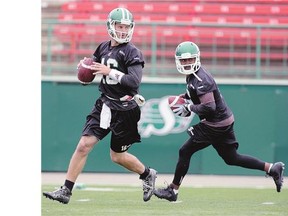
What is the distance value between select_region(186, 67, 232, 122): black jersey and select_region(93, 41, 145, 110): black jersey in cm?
56

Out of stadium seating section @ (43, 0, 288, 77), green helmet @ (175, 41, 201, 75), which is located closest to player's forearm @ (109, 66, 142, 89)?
green helmet @ (175, 41, 201, 75)

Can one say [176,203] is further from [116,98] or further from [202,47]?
[202,47]

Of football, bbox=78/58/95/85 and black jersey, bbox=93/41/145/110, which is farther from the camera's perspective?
football, bbox=78/58/95/85

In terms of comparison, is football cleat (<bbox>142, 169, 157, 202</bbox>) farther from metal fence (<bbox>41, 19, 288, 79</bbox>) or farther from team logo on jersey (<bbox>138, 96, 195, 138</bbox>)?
metal fence (<bbox>41, 19, 288, 79</bbox>)

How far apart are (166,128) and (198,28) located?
1876 mm

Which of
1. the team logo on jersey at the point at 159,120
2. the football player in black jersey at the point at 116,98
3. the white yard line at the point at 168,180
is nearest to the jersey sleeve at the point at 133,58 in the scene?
the football player in black jersey at the point at 116,98

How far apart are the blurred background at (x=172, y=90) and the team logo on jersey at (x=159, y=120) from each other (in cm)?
2

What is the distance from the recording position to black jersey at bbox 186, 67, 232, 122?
22.4ft

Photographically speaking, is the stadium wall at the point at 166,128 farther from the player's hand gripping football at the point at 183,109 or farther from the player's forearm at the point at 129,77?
the player's forearm at the point at 129,77

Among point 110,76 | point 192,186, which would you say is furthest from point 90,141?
point 192,186

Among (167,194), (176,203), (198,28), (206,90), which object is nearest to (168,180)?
(198,28)

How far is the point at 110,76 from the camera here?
645 cm
